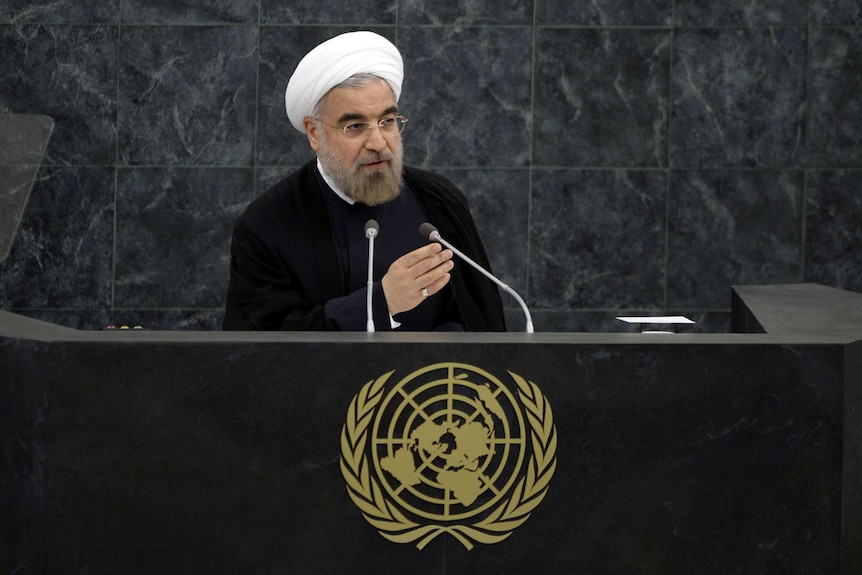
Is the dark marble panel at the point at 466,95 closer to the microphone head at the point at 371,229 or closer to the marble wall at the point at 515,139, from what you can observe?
the marble wall at the point at 515,139

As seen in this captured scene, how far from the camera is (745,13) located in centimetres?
577

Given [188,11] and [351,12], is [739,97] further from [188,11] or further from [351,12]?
[188,11]

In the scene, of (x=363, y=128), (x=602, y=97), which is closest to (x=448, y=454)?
(x=363, y=128)

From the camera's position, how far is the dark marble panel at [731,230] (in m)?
5.84

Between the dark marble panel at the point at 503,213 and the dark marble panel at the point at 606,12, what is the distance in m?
0.77

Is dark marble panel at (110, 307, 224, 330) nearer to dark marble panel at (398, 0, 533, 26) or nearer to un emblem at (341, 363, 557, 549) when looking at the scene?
dark marble panel at (398, 0, 533, 26)

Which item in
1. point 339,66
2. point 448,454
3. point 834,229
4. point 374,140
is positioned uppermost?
point 339,66

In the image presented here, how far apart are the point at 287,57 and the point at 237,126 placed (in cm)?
42

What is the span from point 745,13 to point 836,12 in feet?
1.42

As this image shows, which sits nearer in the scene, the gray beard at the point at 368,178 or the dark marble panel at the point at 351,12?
the gray beard at the point at 368,178

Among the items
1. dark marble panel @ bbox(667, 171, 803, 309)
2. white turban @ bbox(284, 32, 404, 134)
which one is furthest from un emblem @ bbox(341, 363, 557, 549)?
dark marble panel @ bbox(667, 171, 803, 309)

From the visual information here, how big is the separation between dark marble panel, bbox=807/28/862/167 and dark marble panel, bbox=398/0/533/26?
1.41m

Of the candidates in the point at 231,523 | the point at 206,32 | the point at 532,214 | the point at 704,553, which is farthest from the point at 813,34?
the point at 231,523

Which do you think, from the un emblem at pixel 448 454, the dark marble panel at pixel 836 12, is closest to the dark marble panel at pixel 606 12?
the dark marble panel at pixel 836 12
